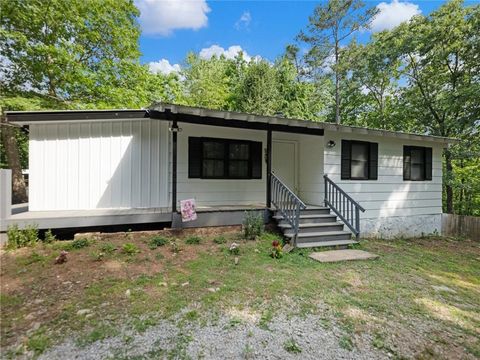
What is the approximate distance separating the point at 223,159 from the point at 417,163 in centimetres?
618

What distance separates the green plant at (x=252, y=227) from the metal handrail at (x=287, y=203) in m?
0.62

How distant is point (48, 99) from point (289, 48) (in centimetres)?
1490

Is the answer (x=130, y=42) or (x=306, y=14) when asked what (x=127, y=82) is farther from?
(x=306, y=14)

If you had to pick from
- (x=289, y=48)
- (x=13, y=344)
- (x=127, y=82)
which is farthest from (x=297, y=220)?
(x=289, y=48)

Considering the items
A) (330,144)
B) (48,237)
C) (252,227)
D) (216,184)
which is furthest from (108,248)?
(330,144)

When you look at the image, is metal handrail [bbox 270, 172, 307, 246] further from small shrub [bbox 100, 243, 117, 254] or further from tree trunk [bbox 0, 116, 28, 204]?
tree trunk [bbox 0, 116, 28, 204]

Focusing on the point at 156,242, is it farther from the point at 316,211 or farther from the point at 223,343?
the point at 316,211

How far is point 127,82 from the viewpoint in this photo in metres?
12.7

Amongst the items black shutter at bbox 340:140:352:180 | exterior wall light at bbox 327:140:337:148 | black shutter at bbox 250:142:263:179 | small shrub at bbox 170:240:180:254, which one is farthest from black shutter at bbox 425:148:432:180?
small shrub at bbox 170:240:180:254

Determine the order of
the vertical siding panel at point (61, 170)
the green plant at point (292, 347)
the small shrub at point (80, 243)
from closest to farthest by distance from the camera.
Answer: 1. the green plant at point (292, 347)
2. the small shrub at point (80, 243)
3. the vertical siding panel at point (61, 170)

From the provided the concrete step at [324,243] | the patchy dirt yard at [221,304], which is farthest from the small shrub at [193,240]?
the concrete step at [324,243]

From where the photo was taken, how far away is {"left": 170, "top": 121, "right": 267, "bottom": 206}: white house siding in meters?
6.95

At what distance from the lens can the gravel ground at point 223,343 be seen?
2422 mm

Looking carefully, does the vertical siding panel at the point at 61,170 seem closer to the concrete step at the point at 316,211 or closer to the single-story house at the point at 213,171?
the single-story house at the point at 213,171
